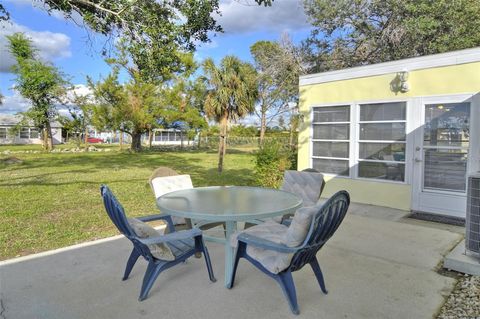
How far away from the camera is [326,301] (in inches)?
103

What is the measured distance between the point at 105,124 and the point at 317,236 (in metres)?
23.0

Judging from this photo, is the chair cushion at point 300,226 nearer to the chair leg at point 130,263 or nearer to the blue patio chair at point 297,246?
the blue patio chair at point 297,246

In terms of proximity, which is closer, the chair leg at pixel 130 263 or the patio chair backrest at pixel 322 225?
the patio chair backrest at pixel 322 225

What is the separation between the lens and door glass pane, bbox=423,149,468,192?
5.27m

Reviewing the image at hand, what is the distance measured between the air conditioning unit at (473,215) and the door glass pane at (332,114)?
3.71 metres

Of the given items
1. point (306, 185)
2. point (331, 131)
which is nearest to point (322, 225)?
point (306, 185)

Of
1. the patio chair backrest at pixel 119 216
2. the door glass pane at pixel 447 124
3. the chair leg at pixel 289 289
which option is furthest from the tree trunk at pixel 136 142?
the chair leg at pixel 289 289

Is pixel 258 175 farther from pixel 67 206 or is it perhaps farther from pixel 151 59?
pixel 67 206

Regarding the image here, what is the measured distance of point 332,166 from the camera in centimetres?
707

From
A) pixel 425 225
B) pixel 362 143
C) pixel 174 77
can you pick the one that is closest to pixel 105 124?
pixel 174 77

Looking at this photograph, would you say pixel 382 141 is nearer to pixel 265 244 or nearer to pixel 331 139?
pixel 331 139

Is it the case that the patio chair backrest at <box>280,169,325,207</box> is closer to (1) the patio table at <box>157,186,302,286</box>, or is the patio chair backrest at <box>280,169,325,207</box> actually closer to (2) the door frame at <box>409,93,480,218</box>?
(1) the patio table at <box>157,186,302,286</box>

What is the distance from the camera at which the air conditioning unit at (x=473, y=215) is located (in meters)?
3.11

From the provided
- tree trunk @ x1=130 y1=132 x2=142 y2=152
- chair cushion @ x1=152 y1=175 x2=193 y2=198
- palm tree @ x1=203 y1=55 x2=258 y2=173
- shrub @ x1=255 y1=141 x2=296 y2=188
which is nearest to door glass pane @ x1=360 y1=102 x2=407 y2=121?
shrub @ x1=255 y1=141 x2=296 y2=188
